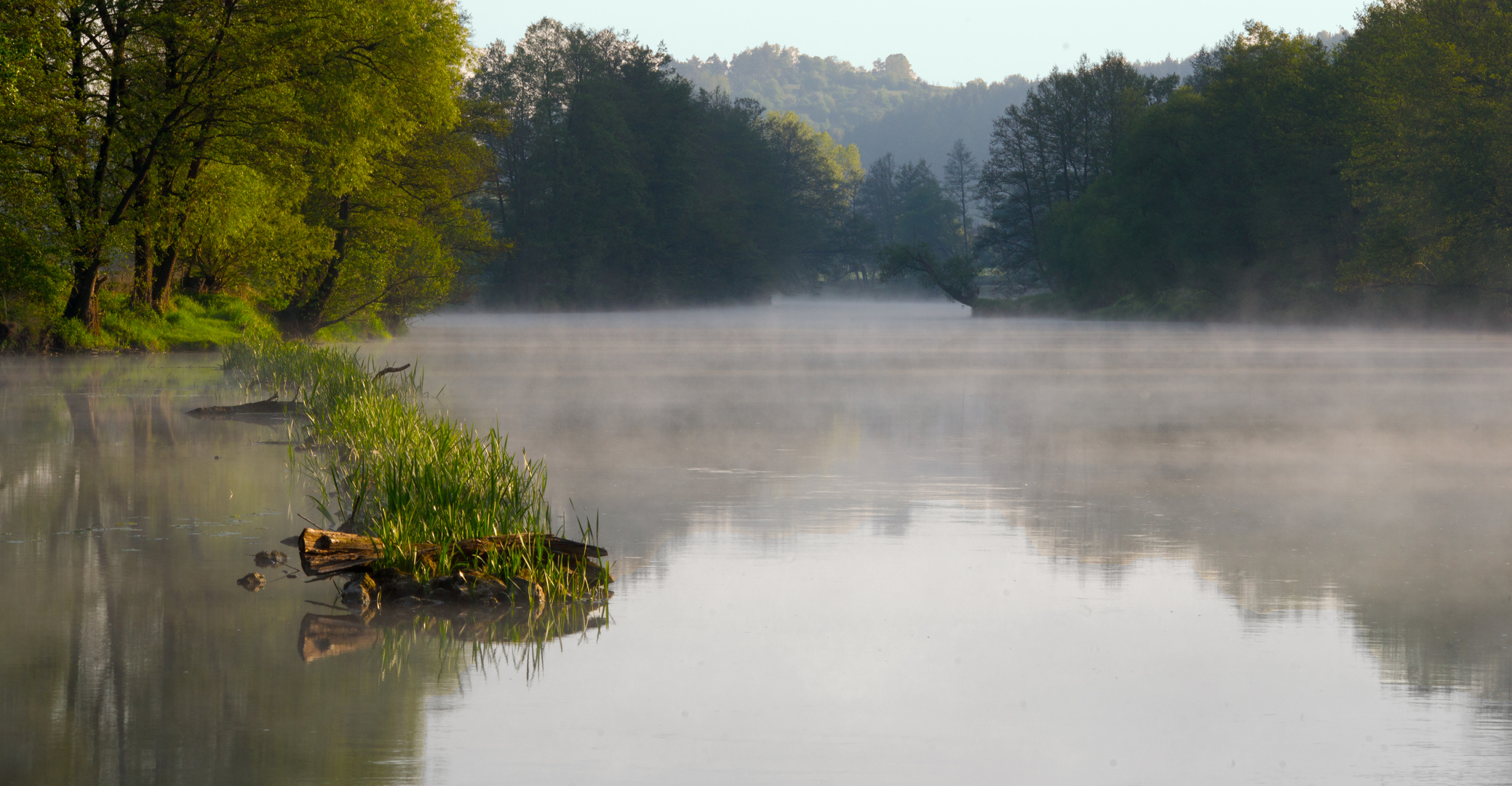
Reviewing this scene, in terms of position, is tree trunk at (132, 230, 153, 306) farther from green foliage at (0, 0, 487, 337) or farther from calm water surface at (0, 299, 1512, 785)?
calm water surface at (0, 299, 1512, 785)

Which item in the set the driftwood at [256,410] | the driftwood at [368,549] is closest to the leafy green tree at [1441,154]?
the driftwood at [256,410]

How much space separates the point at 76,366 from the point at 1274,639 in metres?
28.8

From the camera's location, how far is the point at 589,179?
9981 centimetres

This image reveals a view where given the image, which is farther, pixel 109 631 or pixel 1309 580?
pixel 1309 580

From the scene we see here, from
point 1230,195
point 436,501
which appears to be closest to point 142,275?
point 436,501

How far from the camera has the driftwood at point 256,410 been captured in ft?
64.9

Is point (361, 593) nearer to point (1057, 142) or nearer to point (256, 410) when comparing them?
point (256, 410)

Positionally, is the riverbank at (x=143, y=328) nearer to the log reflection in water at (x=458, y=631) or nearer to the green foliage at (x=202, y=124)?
the green foliage at (x=202, y=124)

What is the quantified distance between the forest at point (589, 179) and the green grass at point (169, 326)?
0.09 meters

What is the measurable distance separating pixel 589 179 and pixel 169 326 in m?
63.3

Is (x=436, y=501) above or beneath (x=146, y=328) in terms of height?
beneath

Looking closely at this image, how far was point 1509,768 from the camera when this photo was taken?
17.1 ft

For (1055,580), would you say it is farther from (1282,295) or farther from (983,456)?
(1282,295)

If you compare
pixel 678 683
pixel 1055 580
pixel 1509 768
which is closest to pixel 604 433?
pixel 1055 580
